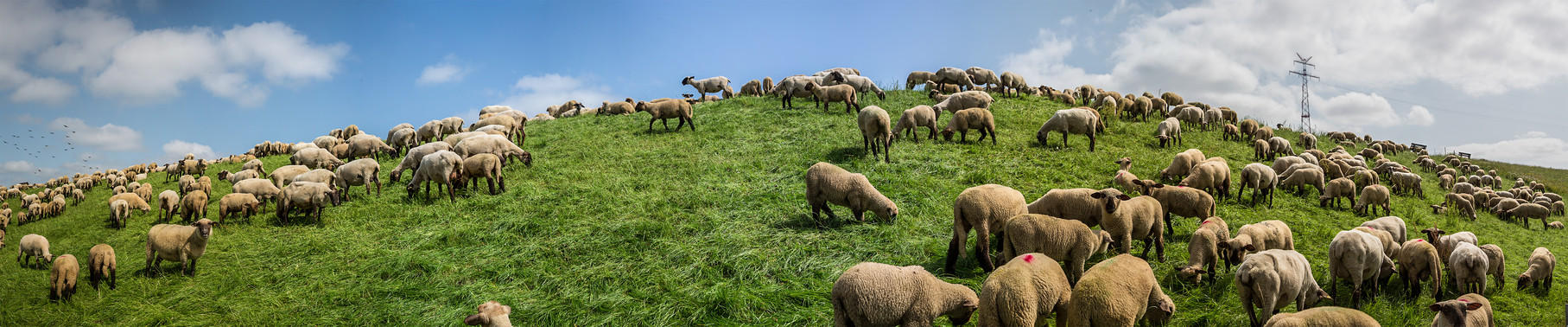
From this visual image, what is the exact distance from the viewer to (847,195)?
34.0 ft

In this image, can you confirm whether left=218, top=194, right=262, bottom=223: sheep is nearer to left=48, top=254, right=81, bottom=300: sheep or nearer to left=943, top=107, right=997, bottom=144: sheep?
left=48, top=254, right=81, bottom=300: sheep

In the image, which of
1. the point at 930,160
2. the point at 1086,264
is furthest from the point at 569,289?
the point at 930,160

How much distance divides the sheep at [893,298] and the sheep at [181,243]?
39.7 feet

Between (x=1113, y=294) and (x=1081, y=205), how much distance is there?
132 inches

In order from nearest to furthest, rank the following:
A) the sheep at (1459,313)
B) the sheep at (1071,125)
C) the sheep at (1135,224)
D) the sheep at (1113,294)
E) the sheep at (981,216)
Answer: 1. the sheep at (1113,294)
2. the sheep at (1459,313)
3. the sheep at (981,216)
4. the sheep at (1135,224)
5. the sheep at (1071,125)

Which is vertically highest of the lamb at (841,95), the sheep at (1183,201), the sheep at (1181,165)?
the lamb at (841,95)

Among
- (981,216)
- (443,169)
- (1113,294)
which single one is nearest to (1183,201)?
(981,216)

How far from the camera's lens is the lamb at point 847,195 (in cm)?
1030

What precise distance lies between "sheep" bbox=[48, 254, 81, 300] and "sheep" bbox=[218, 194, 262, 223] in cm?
311

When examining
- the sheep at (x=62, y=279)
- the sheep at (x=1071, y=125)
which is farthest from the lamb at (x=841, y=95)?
the sheep at (x=62, y=279)

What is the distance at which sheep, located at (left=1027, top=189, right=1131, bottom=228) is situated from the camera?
8.20m

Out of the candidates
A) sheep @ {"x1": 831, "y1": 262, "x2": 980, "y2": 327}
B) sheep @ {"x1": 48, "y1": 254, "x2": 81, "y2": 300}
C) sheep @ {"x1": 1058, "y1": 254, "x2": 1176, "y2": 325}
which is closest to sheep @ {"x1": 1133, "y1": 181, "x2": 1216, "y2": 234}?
sheep @ {"x1": 1058, "y1": 254, "x2": 1176, "y2": 325}

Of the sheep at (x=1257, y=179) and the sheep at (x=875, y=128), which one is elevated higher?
the sheep at (x=875, y=128)

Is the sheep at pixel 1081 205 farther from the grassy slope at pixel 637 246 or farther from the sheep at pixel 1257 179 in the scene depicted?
the sheep at pixel 1257 179
